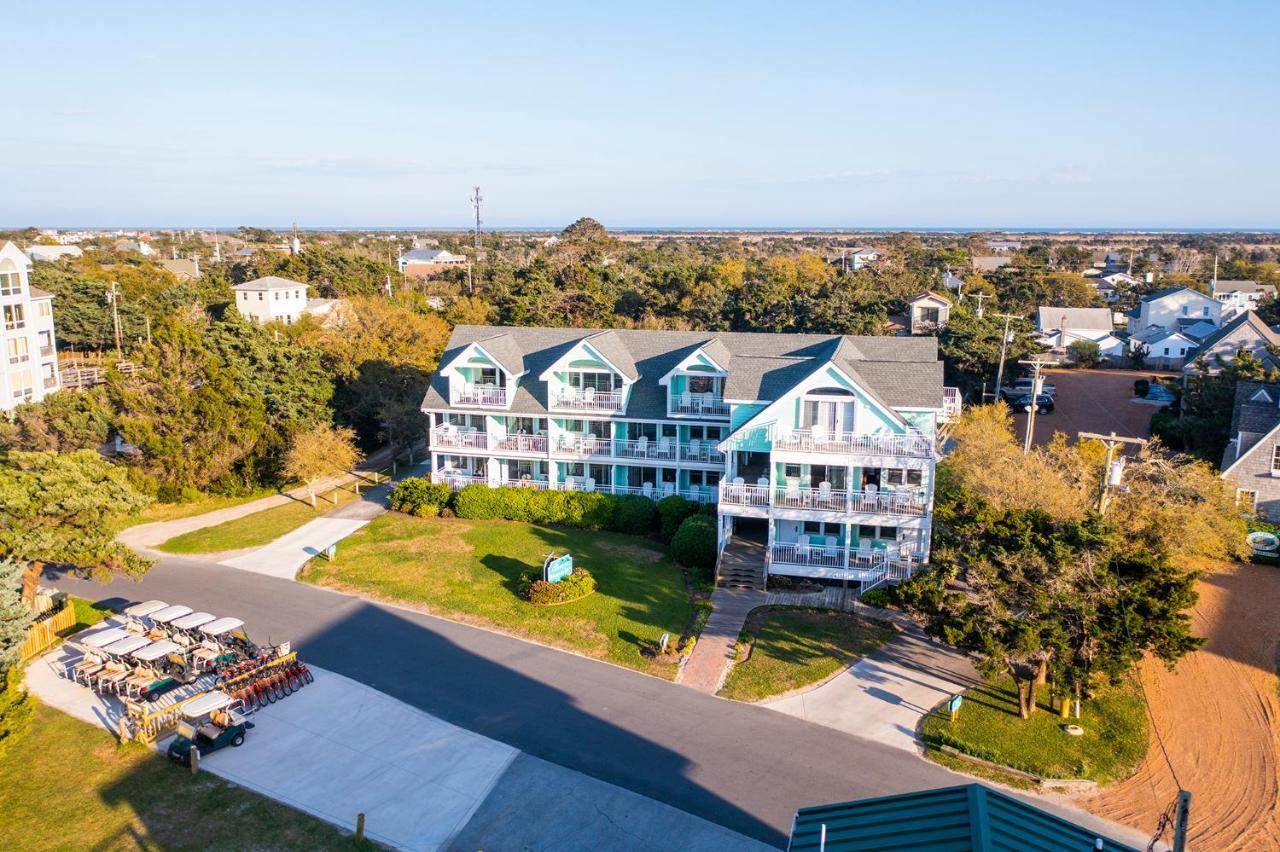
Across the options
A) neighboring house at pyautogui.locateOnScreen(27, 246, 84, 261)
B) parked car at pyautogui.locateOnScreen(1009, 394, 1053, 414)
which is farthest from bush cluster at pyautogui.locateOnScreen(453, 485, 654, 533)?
neighboring house at pyautogui.locateOnScreen(27, 246, 84, 261)

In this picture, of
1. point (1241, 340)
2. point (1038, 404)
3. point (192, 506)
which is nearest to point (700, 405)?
point (192, 506)

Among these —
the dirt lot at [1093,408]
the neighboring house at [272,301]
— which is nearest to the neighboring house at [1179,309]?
the dirt lot at [1093,408]

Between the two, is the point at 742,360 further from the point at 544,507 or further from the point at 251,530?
the point at 251,530

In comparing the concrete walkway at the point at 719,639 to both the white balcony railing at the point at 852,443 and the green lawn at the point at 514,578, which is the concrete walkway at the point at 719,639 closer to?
the green lawn at the point at 514,578

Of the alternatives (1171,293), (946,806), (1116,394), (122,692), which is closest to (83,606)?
(122,692)

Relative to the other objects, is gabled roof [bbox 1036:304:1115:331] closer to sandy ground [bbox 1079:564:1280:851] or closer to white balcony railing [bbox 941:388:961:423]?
white balcony railing [bbox 941:388:961:423]
